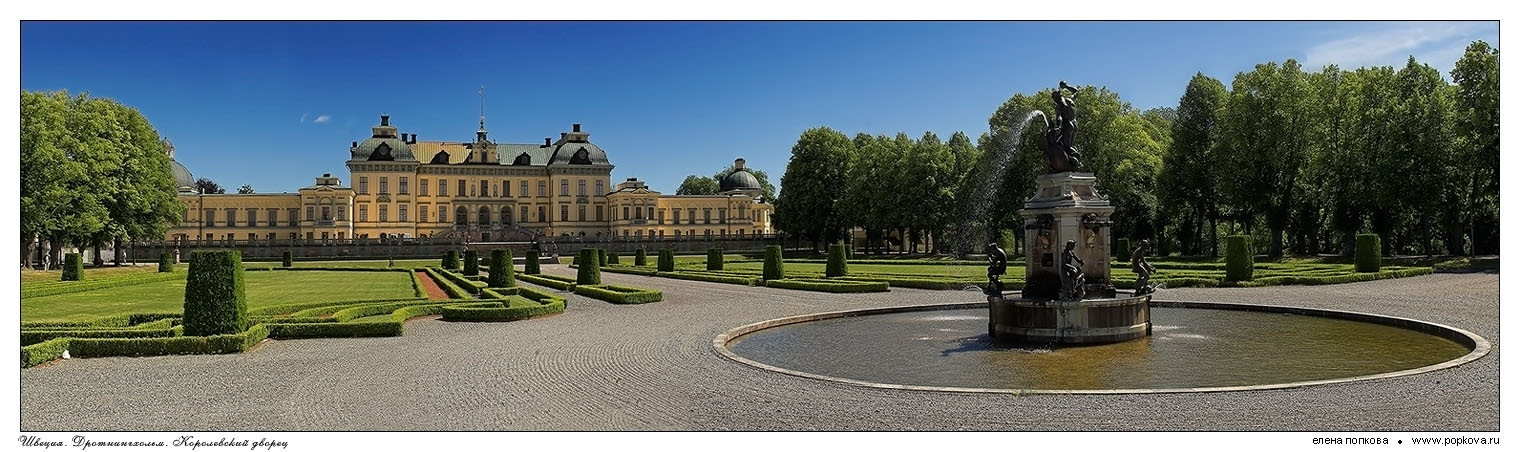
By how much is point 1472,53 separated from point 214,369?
4245cm

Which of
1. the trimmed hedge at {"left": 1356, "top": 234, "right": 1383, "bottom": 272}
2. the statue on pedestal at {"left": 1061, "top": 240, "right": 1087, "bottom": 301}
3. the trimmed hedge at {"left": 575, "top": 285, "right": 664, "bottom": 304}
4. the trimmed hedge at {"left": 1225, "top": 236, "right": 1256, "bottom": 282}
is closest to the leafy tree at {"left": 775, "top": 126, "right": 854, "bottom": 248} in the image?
the trimmed hedge at {"left": 1356, "top": 234, "right": 1383, "bottom": 272}

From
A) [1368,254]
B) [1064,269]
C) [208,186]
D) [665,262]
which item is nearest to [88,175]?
[665,262]

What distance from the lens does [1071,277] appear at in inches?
560

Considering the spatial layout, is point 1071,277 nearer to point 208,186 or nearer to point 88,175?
point 88,175

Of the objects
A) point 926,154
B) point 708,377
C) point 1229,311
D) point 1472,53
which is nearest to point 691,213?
point 926,154

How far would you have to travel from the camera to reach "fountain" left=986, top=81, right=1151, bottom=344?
45.5 feet

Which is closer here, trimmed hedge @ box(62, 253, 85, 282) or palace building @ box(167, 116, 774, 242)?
trimmed hedge @ box(62, 253, 85, 282)

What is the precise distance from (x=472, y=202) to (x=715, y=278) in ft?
202

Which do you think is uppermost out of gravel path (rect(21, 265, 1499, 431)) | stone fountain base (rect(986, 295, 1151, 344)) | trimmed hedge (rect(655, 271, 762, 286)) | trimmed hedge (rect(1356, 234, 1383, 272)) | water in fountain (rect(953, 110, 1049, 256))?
water in fountain (rect(953, 110, 1049, 256))

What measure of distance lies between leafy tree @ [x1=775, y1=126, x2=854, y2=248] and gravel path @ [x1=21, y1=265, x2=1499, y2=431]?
54.6 meters

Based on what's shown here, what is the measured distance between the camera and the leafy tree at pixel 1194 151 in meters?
45.5

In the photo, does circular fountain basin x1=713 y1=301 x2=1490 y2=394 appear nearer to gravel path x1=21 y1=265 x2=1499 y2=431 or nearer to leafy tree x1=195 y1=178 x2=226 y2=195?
gravel path x1=21 y1=265 x2=1499 y2=431

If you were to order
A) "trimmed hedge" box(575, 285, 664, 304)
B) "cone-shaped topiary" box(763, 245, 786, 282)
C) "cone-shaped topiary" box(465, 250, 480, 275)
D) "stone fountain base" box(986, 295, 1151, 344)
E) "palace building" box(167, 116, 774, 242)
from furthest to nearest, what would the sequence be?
"palace building" box(167, 116, 774, 242) → "cone-shaped topiary" box(465, 250, 480, 275) → "cone-shaped topiary" box(763, 245, 786, 282) → "trimmed hedge" box(575, 285, 664, 304) → "stone fountain base" box(986, 295, 1151, 344)

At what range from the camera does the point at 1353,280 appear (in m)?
27.3
